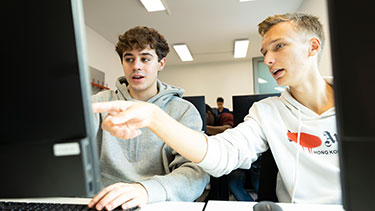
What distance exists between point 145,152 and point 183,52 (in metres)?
4.50

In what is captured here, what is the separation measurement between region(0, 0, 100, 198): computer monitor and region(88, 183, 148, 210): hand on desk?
28 cm

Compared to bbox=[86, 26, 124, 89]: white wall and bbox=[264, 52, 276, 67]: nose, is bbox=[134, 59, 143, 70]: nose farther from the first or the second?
bbox=[86, 26, 124, 89]: white wall

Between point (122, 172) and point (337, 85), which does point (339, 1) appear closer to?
point (337, 85)

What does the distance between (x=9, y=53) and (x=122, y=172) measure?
711 millimetres

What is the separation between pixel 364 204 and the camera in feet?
0.85

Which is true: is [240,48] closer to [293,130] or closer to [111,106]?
[293,130]

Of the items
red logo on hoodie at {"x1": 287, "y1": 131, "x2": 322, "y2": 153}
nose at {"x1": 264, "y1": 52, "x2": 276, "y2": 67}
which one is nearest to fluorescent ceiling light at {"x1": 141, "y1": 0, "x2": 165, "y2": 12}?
nose at {"x1": 264, "y1": 52, "x2": 276, "y2": 67}

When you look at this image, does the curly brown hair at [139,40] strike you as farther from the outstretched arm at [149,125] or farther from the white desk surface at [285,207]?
the white desk surface at [285,207]

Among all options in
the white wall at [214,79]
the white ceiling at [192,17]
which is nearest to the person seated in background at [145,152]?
the white ceiling at [192,17]

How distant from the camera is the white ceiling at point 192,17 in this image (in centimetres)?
323

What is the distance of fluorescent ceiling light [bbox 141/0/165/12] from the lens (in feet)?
10.1

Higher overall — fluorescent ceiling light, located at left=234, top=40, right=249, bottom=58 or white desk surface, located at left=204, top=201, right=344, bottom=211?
fluorescent ceiling light, located at left=234, top=40, right=249, bottom=58

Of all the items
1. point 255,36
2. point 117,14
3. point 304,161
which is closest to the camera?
point 304,161

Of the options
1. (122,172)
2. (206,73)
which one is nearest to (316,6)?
(122,172)
